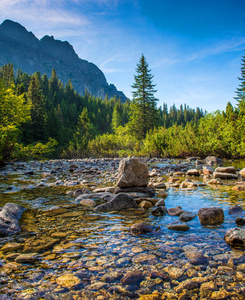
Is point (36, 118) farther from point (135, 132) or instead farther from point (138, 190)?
point (138, 190)

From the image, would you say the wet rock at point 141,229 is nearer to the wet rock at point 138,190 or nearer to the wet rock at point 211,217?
the wet rock at point 211,217

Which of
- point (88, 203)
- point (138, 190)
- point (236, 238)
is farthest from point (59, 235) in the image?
point (138, 190)

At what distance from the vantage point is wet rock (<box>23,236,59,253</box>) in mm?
2424

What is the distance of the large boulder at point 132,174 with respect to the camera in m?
6.06

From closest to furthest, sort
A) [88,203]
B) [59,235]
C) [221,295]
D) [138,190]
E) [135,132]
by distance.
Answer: [221,295]
[59,235]
[88,203]
[138,190]
[135,132]

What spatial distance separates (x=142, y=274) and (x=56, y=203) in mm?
3358

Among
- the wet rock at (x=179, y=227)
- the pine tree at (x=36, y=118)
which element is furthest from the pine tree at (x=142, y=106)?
the wet rock at (x=179, y=227)

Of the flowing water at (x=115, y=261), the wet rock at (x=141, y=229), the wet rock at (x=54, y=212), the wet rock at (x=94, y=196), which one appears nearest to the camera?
the flowing water at (x=115, y=261)

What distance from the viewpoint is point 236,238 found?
2447mm

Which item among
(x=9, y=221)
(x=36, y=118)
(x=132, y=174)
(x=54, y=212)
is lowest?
(x=54, y=212)

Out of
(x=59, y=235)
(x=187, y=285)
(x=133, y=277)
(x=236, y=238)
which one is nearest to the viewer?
(x=187, y=285)

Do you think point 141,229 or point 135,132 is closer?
point 141,229

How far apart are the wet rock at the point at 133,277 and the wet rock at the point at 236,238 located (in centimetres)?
124

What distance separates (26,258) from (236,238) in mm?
2393
